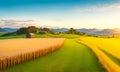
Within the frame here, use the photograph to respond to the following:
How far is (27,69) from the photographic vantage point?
27344 mm

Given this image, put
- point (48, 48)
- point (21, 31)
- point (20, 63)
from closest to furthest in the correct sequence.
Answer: point (20, 63) < point (48, 48) < point (21, 31)

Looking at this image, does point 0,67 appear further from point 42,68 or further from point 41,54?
point 41,54


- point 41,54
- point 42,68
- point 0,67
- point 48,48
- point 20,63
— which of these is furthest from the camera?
A: point 48,48

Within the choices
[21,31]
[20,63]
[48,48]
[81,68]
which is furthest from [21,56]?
[21,31]

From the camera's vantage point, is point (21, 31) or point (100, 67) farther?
point (21, 31)

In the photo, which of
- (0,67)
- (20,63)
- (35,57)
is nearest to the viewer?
(0,67)

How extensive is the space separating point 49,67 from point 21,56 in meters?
4.46

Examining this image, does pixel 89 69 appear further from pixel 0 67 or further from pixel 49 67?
pixel 0 67

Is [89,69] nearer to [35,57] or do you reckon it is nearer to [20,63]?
[20,63]

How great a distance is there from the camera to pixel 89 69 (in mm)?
27656

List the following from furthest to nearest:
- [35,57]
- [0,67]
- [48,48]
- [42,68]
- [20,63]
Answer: [48,48], [35,57], [20,63], [42,68], [0,67]

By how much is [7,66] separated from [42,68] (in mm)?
3288

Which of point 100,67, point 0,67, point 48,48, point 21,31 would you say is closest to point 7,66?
point 0,67

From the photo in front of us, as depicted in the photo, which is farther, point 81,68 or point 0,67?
point 81,68
